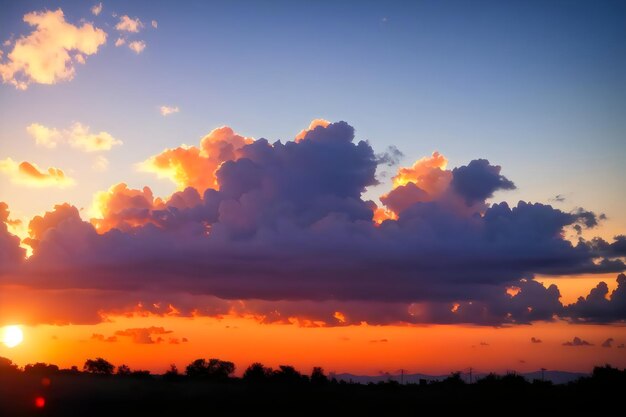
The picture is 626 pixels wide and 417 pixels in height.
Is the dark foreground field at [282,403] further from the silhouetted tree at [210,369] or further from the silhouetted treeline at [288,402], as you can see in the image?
the silhouetted tree at [210,369]

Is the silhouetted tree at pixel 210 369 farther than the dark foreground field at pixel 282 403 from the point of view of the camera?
Yes

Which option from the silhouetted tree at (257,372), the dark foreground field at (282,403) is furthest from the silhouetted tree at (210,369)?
the dark foreground field at (282,403)

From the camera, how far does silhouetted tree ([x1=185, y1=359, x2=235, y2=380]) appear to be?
17062cm

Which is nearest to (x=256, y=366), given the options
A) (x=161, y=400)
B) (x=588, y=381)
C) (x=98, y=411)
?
(x=588, y=381)

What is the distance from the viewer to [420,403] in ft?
276

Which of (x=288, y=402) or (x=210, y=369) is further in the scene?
(x=210, y=369)

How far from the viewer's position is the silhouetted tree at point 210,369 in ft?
560

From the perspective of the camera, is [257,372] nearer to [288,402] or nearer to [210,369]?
[210,369]

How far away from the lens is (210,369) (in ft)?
573

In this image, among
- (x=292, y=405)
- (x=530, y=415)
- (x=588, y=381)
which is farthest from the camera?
(x=588, y=381)

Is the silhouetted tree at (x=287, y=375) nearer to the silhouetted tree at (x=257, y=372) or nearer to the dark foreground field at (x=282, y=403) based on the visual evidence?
the silhouetted tree at (x=257, y=372)

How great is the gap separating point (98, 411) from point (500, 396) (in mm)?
50385

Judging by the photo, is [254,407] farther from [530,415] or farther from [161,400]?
[530,415]

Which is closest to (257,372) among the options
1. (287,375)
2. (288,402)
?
(287,375)
